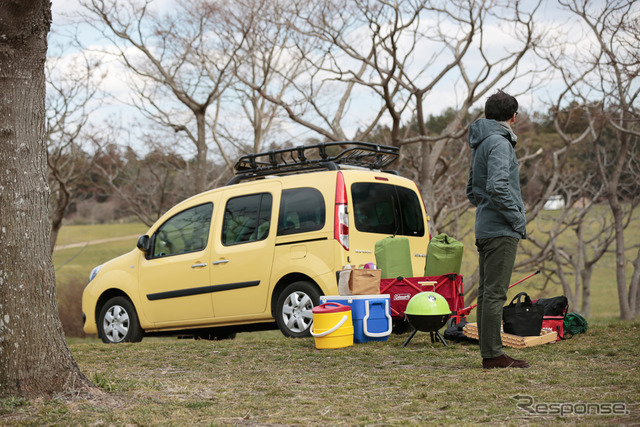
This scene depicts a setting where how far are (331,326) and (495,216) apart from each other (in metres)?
2.33

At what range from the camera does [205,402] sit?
4586 mm

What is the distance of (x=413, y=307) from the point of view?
685cm

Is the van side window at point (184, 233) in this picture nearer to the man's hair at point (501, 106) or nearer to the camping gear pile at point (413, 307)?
the camping gear pile at point (413, 307)

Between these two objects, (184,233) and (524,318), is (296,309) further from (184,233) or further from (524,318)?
(524,318)

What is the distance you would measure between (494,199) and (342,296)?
2524 mm

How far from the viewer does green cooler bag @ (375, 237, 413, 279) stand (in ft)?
25.6

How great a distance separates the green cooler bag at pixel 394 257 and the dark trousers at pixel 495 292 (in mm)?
2243

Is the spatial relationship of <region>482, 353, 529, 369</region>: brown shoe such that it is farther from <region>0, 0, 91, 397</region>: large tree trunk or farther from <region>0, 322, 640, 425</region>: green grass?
<region>0, 0, 91, 397</region>: large tree trunk

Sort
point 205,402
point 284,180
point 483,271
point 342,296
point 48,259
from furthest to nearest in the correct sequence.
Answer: point 284,180, point 342,296, point 483,271, point 48,259, point 205,402

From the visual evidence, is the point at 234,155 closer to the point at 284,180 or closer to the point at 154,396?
the point at 284,180

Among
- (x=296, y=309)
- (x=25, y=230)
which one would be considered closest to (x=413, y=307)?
(x=296, y=309)

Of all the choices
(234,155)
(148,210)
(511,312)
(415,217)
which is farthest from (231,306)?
(148,210)

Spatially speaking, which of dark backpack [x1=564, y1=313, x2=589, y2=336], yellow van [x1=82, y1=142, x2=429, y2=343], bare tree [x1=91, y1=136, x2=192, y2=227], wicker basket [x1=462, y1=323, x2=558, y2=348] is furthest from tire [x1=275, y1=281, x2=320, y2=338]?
bare tree [x1=91, y1=136, x2=192, y2=227]

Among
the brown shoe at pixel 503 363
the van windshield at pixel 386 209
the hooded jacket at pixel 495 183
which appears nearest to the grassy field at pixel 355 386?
the brown shoe at pixel 503 363
